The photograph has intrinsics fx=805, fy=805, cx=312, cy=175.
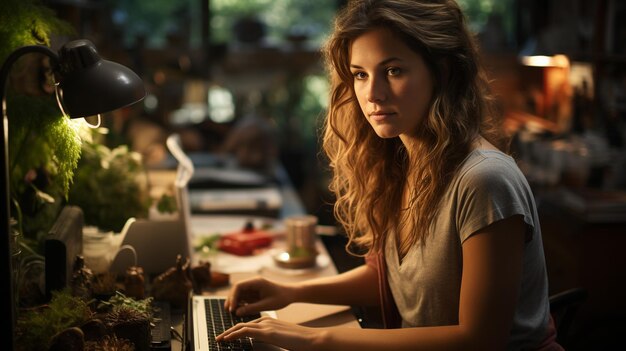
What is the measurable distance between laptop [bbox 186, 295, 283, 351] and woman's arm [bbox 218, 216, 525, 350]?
2.0 inches

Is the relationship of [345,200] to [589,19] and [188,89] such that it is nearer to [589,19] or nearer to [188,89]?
[589,19]

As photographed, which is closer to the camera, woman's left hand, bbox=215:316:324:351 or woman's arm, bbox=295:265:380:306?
woman's left hand, bbox=215:316:324:351

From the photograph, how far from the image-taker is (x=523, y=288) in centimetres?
187

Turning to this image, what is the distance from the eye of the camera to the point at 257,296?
7.12 feet

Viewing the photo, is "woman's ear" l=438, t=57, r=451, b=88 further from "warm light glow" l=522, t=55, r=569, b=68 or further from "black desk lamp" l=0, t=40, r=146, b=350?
"warm light glow" l=522, t=55, r=569, b=68

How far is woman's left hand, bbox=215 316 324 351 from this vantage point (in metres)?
1.75

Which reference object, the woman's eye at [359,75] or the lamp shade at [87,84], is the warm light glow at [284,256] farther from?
the lamp shade at [87,84]

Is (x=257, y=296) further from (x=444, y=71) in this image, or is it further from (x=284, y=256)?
(x=444, y=71)

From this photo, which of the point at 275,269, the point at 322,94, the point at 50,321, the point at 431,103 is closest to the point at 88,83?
the point at 50,321

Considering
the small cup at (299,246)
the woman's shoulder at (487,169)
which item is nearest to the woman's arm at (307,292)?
the small cup at (299,246)

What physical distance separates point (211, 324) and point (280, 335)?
0.94 ft

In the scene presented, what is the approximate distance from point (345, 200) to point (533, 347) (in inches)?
26.4

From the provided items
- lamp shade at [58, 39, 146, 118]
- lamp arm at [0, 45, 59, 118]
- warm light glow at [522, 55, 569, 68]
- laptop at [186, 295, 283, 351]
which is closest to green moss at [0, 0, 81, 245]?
lamp shade at [58, 39, 146, 118]

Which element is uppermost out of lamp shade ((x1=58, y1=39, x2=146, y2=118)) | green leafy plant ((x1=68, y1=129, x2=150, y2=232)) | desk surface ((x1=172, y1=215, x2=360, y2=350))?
lamp shade ((x1=58, y1=39, x2=146, y2=118))
